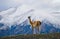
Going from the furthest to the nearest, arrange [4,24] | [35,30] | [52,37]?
[4,24], [35,30], [52,37]

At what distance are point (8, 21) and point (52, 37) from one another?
13858 cm

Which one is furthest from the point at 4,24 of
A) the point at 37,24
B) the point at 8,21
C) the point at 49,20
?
the point at 37,24

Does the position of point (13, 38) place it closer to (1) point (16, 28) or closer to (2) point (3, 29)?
(2) point (3, 29)

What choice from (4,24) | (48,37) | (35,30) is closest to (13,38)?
(48,37)

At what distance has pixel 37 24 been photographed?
27.7m

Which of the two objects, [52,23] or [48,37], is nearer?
[48,37]

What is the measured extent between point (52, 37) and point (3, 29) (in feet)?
431

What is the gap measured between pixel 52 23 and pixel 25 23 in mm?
17433

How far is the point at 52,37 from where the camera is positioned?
1955 cm

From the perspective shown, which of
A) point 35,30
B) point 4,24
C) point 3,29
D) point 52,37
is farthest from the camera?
point 4,24

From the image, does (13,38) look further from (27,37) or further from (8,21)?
(8,21)

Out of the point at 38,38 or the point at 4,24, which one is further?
the point at 4,24

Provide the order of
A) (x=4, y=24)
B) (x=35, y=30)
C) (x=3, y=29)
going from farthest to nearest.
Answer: (x=4, y=24) → (x=3, y=29) → (x=35, y=30)

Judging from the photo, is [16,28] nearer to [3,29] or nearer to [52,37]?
[3,29]
